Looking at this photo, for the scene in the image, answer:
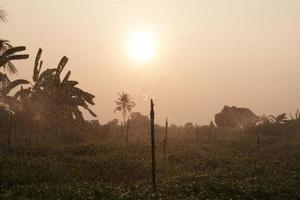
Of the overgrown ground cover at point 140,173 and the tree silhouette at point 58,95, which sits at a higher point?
the tree silhouette at point 58,95

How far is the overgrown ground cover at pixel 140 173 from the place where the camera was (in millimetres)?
28781

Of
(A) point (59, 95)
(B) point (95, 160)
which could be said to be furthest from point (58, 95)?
(B) point (95, 160)

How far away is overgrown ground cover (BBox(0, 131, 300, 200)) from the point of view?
28.8 metres

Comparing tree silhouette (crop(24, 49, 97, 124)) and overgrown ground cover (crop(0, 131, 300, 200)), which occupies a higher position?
tree silhouette (crop(24, 49, 97, 124))

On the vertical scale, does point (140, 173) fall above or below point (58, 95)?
below

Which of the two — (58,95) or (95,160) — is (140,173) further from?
(58,95)

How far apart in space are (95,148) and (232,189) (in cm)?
2336

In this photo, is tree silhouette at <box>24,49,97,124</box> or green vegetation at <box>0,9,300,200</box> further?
tree silhouette at <box>24,49,97,124</box>

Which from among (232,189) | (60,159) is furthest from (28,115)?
(232,189)

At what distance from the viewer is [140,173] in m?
41.0

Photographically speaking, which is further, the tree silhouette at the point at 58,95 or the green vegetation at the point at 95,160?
the tree silhouette at the point at 58,95

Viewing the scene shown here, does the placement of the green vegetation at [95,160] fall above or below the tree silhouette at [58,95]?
below

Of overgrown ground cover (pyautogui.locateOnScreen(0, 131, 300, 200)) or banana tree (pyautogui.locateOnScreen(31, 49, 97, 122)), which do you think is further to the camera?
banana tree (pyautogui.locateOnScreen(31, 49, 97, 122))

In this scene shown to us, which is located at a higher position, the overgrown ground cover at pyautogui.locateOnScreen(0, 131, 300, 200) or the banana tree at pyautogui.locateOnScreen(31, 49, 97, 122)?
the banana tree at pyautogui.locateOnScreen(31, 49, 97, 122)
